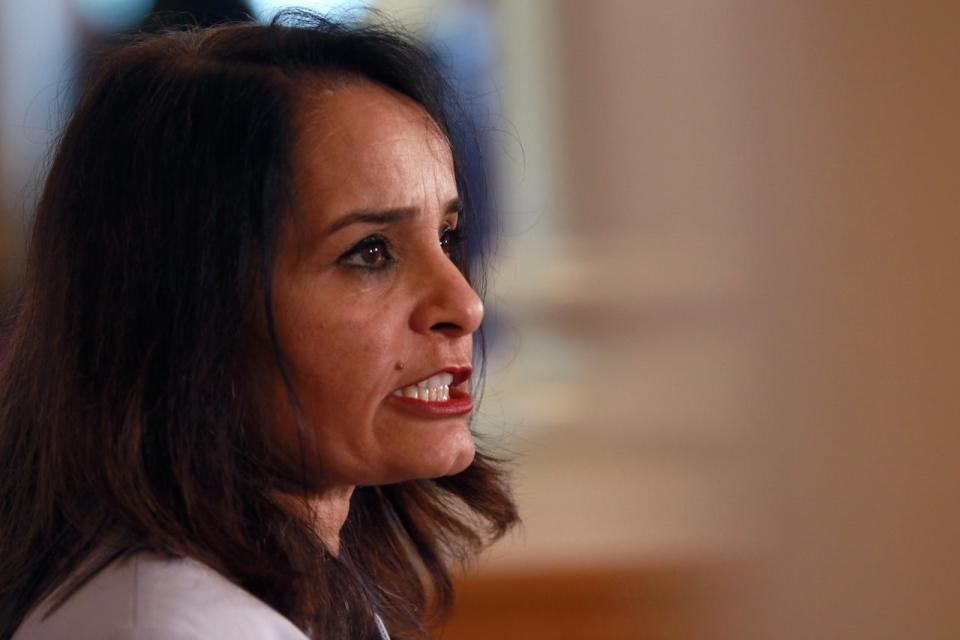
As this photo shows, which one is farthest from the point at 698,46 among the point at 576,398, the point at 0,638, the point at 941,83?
the point at 0,638

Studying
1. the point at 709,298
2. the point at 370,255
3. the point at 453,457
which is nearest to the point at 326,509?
the point at 453,457

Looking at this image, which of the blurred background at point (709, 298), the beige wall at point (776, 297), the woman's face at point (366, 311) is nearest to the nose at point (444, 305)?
the woman's face at point (366, 311)

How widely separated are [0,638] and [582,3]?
2.52 metres

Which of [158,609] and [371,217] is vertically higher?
[371,217]

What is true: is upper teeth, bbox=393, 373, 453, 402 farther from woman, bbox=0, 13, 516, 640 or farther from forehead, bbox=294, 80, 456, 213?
forehead, bbox=294, 80, 456, 213

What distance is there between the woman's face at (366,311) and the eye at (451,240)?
0.10 m

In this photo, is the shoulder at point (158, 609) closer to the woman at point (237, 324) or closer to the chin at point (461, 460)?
the woman at point (237, 324)

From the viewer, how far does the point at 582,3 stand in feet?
10.6

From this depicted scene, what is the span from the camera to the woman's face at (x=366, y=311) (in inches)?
42.3

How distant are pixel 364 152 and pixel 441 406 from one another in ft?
0.74

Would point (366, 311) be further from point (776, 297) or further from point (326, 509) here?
point (776, 297)

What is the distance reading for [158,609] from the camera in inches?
33.7

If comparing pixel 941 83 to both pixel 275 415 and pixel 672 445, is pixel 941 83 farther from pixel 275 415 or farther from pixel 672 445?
pixel 275 415

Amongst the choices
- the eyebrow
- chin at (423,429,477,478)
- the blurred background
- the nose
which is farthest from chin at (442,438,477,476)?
the blurred background
